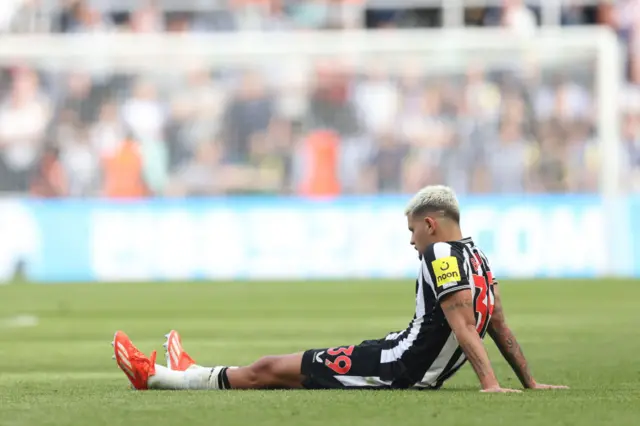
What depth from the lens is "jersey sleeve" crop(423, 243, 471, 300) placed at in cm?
658

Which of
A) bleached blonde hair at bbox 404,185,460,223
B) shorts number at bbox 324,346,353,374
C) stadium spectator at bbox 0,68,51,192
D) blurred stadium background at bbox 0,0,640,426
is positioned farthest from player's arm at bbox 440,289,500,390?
stadium spectator at bbox 0,68,51,192

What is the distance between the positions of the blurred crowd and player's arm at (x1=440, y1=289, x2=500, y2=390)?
16.0 metres

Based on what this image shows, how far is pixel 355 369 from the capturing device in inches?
276

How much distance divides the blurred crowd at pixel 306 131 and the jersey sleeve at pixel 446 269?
15.9m

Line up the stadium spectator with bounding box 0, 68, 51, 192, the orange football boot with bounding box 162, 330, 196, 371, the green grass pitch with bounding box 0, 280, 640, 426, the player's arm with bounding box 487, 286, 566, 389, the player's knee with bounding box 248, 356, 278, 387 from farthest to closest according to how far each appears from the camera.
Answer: the stadium spectator with bounding box 0, 68, 51, 192
the orange football boot with bounding box 162, 330, 196, 371
the player's knee with bounding box 248, 356, 278, 387
the player's arm with bounding box 487, 286, 566, 389
the green grass pitch with bounding box 0, 280, 640, 426

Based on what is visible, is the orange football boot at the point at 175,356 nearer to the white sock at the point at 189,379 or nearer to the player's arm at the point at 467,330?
the white sock at the point at 189,379

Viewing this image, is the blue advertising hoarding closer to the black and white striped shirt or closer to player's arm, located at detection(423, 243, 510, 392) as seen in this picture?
the black and white striped shirt

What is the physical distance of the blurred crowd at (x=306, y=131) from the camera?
22781mm

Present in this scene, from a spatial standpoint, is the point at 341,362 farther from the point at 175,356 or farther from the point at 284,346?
the point at 284,346

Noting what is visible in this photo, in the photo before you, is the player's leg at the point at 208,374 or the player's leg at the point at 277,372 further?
the player's leg at the point at 208,374

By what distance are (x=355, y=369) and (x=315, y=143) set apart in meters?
16.3

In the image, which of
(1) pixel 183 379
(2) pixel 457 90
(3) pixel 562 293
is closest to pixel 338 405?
(1) pixel 183 379

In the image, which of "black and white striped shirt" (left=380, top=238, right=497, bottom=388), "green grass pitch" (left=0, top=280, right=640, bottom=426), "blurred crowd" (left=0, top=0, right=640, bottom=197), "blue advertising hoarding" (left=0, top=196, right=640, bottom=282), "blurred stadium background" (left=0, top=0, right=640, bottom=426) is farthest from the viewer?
"blurred crowd" (left=0, top=0, right=640, bottom=197)

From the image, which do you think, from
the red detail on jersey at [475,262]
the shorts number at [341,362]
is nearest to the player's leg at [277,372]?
the shorts number at [341,362]
